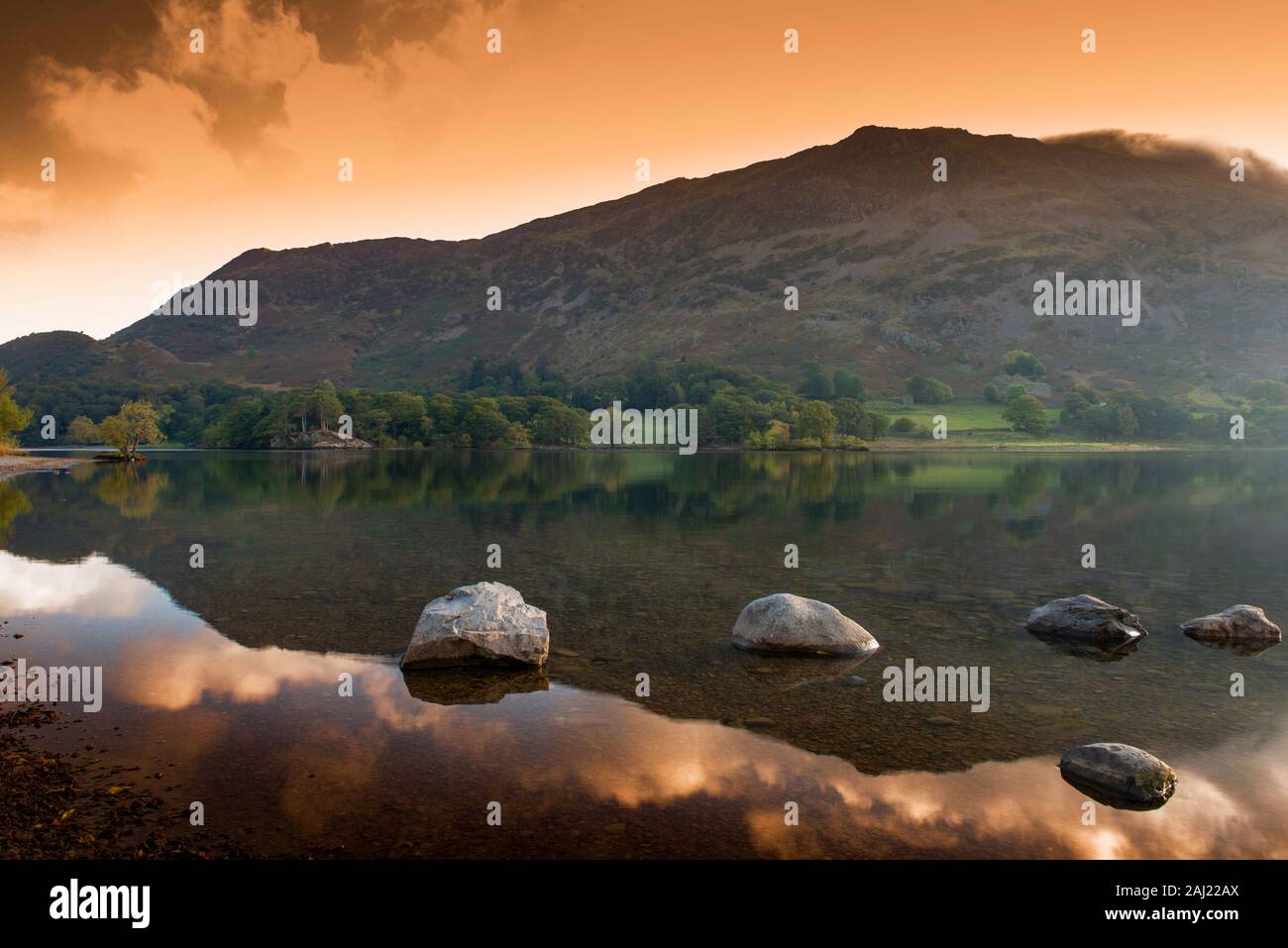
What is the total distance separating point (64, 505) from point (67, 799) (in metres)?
53.6

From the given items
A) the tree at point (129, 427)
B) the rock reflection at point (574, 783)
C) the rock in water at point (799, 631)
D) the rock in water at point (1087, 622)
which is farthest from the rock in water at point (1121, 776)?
the tree at point (129, 427)

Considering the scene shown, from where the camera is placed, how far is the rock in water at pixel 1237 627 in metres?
20.8

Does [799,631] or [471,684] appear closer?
[471,684]

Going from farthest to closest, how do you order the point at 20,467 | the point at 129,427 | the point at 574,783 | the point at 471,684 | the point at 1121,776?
the point at 129,427, the point at 20,467, the point at 471,684, the point at 574,783, the point at 1121,776

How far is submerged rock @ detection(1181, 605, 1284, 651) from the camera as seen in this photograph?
20750 millimetres

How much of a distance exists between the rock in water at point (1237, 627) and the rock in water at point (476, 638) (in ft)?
55.9

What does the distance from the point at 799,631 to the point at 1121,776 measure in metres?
8.31

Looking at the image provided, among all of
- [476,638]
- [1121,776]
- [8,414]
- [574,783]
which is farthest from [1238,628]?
[8,414]

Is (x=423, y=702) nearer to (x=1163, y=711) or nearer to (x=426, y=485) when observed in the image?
(x=1163, y=711)

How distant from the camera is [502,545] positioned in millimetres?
37062

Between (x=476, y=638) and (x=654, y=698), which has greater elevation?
(x=476, y=638)

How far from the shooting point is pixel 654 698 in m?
16.2

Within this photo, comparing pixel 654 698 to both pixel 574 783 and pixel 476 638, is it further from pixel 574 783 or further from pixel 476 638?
pixel 476 638
